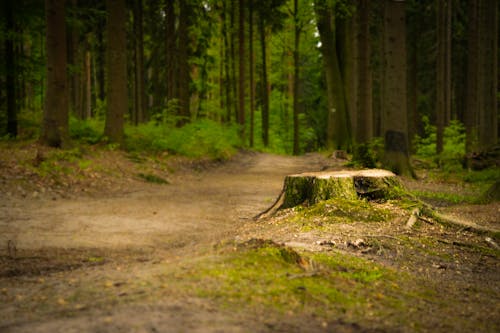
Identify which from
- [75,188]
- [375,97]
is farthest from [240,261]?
[375,97]

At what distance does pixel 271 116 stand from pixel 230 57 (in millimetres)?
14480

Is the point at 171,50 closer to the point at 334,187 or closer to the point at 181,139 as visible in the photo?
the point at 181,139

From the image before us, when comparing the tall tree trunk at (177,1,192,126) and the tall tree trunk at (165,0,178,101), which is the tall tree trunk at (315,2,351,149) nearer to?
the tall tree trunk at (177,1,192,126)

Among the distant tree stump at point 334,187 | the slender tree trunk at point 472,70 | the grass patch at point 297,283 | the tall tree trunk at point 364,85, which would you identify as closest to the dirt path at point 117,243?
the grass patch at point 297,283

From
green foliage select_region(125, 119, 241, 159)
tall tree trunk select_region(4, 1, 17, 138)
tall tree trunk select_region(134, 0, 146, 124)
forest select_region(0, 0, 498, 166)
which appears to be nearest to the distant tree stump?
forest select_region(0, 0, 498, 166)

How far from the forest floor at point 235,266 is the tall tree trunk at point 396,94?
353 cm

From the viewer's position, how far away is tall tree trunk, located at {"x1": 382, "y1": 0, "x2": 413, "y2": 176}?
13555 mm

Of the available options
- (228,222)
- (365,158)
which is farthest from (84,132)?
(228,222)

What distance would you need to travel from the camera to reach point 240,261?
14.1 ft

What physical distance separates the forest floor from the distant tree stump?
287 millimetres

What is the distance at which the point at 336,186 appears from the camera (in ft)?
24.8

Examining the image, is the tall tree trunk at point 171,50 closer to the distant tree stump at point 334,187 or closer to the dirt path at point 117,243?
the dirt path at point 117,243

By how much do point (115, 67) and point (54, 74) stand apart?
2685mm

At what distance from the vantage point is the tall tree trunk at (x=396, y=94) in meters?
13.6
